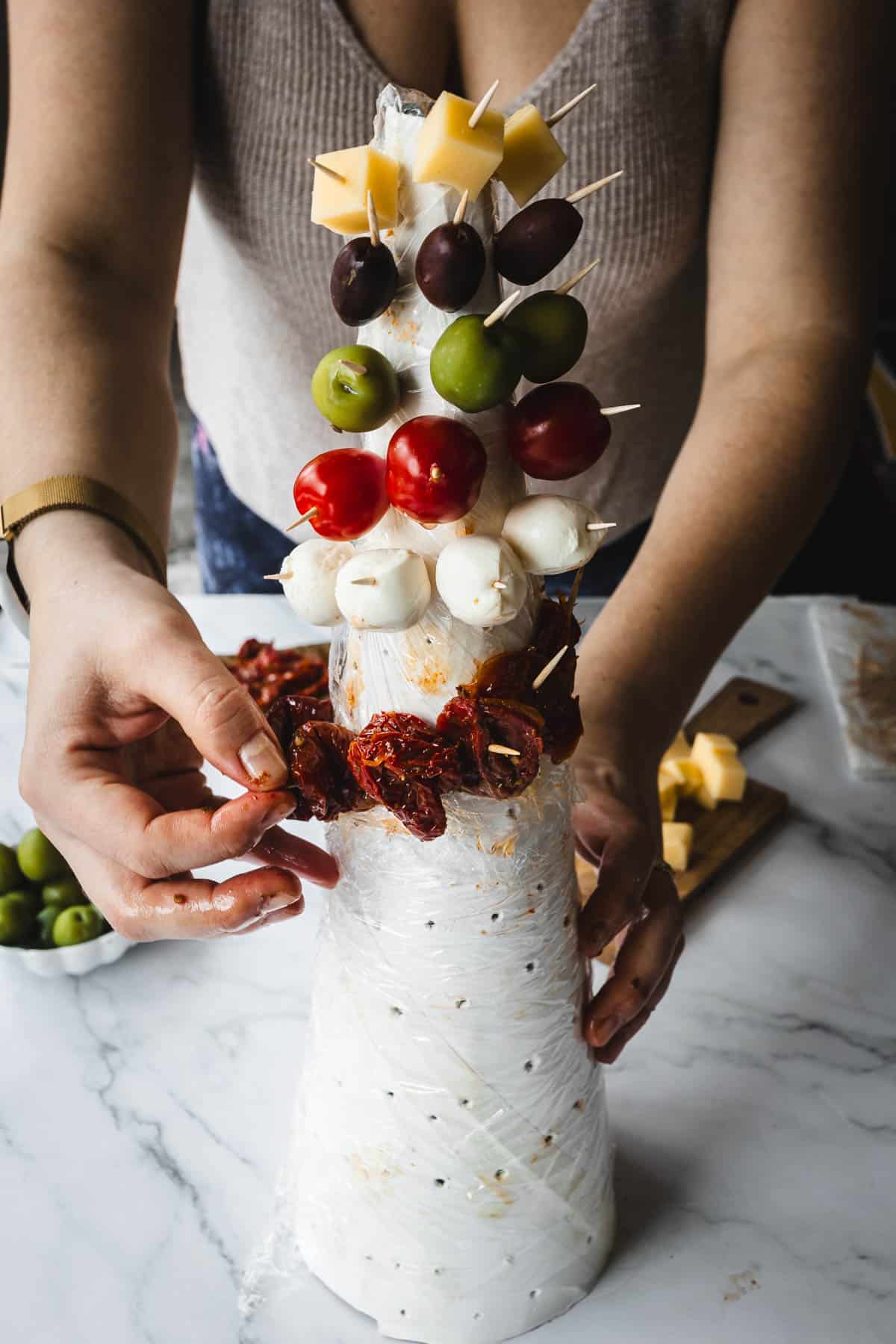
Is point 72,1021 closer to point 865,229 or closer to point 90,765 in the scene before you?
point 90,765

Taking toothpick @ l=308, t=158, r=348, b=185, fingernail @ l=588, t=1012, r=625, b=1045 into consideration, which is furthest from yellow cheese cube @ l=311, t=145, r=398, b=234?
fingernail @ l=588, t=1012, r=625, b=1045

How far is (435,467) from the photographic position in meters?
0.55

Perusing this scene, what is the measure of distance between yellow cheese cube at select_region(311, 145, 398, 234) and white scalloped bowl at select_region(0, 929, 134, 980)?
70 centimetres

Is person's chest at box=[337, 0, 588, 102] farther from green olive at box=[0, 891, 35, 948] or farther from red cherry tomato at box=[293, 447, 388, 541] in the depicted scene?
green olive at box=[0, 891, 35, 948]

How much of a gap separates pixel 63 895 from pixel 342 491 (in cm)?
66

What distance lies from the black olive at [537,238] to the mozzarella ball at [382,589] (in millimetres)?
171

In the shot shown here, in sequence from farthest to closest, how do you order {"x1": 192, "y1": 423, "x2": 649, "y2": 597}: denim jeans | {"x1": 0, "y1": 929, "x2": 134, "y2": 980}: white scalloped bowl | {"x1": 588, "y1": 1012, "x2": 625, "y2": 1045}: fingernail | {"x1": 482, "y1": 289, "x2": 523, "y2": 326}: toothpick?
{"x1": 192, "y1": 423, "x2": 649, "y2": 597}: denim jeans < {"x1": 0, "y1": 929, "x2": 134, "y2": 980}: white scalloped bowl < {"x1": 588, "y1": 1012, "x2": 625, "y2": 1045}: fingernail < {"x1": 482, "y1": 289, "x2": 523, "y2": 326}: toothpick

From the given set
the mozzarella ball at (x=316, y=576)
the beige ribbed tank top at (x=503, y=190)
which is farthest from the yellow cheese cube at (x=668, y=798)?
the mozzarella ball at (x=316, y=576)

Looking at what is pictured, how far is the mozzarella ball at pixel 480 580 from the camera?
0.57 metres

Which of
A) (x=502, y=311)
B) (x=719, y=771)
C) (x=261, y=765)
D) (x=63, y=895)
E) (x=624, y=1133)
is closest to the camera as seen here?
(x=502, y=311)

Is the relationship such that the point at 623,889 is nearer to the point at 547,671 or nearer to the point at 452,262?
the point at 547,671

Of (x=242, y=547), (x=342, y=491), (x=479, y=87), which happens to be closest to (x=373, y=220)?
(x=342, y=491)

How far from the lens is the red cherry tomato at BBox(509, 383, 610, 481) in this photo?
0.58 m

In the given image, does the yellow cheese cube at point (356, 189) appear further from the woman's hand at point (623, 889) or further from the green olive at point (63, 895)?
the green olive at point (63, 895)
